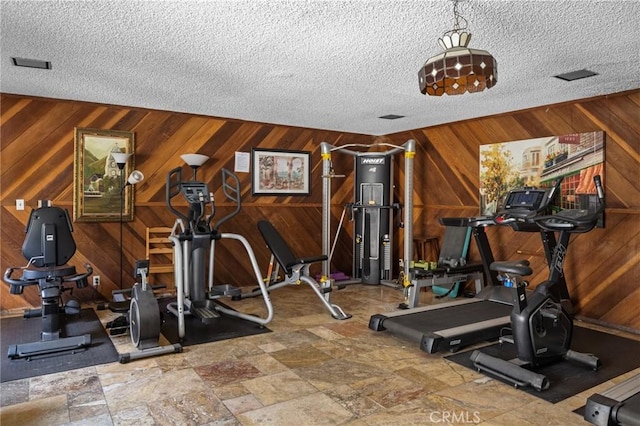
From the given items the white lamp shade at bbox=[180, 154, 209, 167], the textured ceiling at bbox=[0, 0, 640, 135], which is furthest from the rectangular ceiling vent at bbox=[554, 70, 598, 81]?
the white lamp shade at bbox=[180, 154, 209, 167]

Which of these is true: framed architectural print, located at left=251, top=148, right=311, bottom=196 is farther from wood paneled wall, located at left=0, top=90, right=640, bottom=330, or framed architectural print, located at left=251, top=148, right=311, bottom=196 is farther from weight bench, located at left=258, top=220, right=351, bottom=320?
weight bench, located at left=258, top=220, right=351, bottom=320

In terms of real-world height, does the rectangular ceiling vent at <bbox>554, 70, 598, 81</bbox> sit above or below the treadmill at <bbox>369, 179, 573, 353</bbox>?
above

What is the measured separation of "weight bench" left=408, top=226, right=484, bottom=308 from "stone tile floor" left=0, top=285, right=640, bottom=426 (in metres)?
1.18

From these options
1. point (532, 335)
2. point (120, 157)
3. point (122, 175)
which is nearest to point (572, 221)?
point (532, 335)

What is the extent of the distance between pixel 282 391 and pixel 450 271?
296 cm

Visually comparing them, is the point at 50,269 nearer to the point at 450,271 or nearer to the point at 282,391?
the point at 282,391

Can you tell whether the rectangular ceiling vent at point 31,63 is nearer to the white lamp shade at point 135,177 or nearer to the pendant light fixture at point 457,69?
the white lamp shade at point 135,177

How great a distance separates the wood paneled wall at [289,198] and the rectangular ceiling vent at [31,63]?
1.34m

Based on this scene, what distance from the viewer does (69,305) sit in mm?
4578

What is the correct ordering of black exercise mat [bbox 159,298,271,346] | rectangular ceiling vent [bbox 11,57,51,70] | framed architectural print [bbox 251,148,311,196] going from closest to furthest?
rectangular ceiling vent [bbox 11,57,51,70]
black exercise mat [bbox 159,298,271,346]
framed architectural print [bbox 251,148,311,196]

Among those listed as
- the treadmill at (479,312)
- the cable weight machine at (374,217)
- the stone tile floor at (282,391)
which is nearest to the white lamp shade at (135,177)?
the stone tile floor at (282,391)

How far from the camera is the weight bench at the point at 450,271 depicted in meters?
5.11

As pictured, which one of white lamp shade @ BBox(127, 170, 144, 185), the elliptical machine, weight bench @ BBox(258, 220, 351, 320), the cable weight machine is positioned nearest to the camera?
the elliptical machine

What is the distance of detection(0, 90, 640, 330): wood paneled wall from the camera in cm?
460
